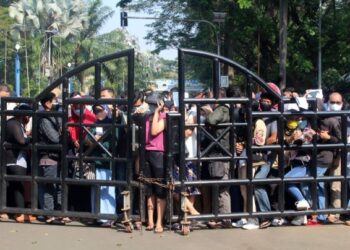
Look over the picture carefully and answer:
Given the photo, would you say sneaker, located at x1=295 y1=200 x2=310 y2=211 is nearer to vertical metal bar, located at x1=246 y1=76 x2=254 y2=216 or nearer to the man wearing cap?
vertical metal bar, located at x1=246 y1=76 x2=254 y2=216

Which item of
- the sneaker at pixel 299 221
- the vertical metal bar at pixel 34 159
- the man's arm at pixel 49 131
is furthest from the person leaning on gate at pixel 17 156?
the sneaker at pixel 299 221

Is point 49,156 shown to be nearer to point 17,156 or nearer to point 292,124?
point 17,156

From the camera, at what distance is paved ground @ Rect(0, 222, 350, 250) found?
257 inches

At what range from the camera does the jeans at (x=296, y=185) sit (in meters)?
7.39

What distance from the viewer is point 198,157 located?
6984mm

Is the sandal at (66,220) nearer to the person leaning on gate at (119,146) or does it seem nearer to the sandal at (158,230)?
the person leaning on gate at (119,146)

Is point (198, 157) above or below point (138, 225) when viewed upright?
above

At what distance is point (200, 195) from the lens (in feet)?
25.0

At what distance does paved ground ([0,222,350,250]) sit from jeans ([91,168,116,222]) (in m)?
0.27

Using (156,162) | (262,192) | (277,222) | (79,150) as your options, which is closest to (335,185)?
(277,222)

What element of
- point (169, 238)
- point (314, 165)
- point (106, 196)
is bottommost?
point (169, 238)

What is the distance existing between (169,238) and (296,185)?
181 cm

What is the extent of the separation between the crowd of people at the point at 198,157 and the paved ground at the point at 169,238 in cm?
25

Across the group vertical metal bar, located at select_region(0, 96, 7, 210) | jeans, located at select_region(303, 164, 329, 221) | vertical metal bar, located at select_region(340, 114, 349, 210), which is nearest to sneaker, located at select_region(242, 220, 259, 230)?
jeans, located at select_region(303, 164, 329, 221)
